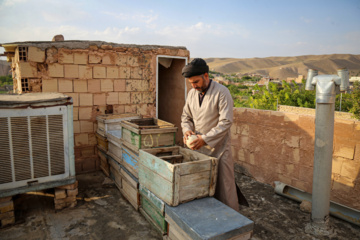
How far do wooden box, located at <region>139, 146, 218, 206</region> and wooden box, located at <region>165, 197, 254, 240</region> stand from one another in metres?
0.12

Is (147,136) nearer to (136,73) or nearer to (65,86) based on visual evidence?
(65,86)

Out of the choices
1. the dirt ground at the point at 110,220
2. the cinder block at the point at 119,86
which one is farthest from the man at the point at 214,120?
the cinder block at the point at 119,86

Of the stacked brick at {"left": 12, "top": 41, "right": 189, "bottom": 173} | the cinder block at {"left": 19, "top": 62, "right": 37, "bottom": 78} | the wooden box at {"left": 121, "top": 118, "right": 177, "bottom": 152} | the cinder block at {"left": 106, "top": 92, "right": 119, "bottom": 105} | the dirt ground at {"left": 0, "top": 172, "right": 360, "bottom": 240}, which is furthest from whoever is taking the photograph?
the cinder block at {"left": 106, "top": 92, "right": 119, "bottom": 105}

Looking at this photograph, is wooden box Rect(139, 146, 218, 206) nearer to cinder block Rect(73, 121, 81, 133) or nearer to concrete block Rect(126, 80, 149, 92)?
cinder block Rect(73, 121, 81, 133)

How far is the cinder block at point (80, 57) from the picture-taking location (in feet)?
18.3

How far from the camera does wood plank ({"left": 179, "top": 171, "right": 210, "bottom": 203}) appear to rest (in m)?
2.90

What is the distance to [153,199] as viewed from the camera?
3.32 m

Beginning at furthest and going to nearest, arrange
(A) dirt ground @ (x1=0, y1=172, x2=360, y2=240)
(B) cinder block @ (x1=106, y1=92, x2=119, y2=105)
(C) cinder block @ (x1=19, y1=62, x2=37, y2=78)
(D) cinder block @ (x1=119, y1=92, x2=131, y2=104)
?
(D) cinder block @ (x1=119, y1=92, x2=131, y2=104) < (B) cinder block @ (x1=106, y1=92, x2=119, y2=105) < (C) cinder block @ (x1=19, y1=62, x2=37, y2=78) < (A) dirt ground @ (x1=0, y1=172, x2=360, y2=240)

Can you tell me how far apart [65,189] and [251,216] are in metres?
3.10

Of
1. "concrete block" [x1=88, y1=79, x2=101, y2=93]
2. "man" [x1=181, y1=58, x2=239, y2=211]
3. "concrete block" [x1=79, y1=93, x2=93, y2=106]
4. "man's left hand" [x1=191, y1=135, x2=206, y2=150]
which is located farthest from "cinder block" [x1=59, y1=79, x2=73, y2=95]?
"man's left hand" [x1=191, y1=135, x2=206, y2=150]

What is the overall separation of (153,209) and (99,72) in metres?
3.71

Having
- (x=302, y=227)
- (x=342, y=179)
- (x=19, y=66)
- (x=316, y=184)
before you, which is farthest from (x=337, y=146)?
(x=19, y=66)

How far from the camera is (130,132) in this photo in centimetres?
407

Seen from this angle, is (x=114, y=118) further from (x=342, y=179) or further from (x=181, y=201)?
(x=342, y=179)
